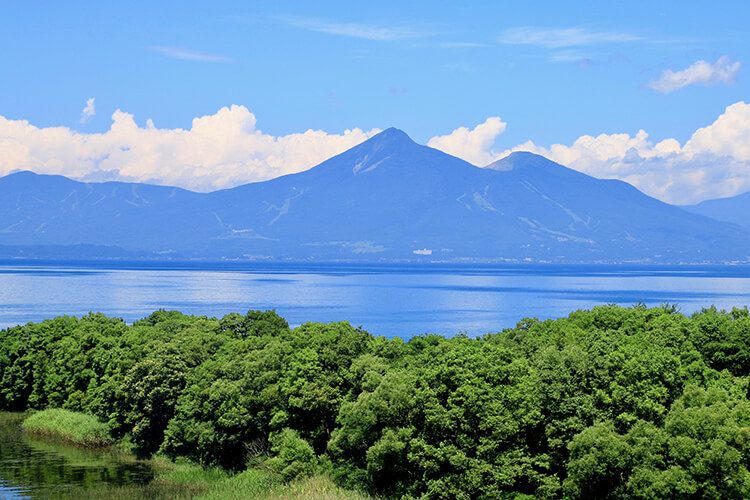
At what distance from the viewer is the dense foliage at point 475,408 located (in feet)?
116

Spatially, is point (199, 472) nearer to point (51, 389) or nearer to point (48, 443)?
point (48, 443)

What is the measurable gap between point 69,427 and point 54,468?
35.7 ft

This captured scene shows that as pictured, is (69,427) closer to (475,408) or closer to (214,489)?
(214,489)

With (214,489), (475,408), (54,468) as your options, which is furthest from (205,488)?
(475,408)

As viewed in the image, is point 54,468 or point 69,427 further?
point 69,427

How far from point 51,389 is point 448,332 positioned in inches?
3008

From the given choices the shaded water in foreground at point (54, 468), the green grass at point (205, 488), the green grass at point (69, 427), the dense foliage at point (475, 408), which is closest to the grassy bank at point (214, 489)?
the green grass at point (205, 488)

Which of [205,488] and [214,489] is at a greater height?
[214,489]

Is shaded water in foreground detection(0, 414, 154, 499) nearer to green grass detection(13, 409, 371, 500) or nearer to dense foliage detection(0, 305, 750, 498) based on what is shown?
green grass detection(13, 409, 371, 500)

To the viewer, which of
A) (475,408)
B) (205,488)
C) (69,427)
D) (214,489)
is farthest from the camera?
(69,427)

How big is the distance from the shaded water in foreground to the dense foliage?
3021mm

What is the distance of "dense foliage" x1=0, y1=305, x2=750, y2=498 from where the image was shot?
35312mm

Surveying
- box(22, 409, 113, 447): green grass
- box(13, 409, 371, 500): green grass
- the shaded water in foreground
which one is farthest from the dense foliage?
the shaded water in foreground

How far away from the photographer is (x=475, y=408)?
38.4m
